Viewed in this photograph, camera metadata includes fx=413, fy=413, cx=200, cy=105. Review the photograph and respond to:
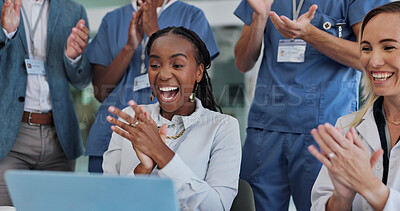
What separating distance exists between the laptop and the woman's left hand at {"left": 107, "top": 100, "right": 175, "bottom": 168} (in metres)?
0.41

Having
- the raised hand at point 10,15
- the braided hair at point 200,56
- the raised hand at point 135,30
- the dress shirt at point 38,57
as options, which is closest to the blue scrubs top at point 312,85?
the braided hair at point 200,56

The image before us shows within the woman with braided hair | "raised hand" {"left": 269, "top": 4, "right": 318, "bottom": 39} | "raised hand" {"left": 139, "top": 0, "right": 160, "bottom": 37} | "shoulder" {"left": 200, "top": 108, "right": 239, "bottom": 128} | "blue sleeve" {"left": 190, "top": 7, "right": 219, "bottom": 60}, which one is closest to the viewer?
the woman with braided hair

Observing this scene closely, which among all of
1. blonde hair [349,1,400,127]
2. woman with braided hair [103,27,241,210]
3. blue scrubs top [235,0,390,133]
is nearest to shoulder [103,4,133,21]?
woman with braided hair [103,27,241,210]

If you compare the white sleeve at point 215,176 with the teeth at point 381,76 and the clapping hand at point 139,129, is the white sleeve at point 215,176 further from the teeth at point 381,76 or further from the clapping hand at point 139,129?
the teeth at point 381,76

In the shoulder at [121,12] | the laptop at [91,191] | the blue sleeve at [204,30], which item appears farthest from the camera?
the shoulder at [121,12]

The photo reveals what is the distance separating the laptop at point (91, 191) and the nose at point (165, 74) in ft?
2.67

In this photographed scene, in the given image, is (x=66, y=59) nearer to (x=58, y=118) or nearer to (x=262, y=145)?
(x=58, y=118)

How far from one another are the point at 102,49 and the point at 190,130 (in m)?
0.90

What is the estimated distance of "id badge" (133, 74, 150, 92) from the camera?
2052mm

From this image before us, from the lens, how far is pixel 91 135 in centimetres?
212

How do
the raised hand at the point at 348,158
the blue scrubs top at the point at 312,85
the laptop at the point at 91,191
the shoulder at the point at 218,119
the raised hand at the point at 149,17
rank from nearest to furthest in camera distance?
the laptop at the point at 91,191 → the raised hand at the point at 348,158 → the shoulder at the point at 218,119 → the blue scrubs top at the point at 312,85 → the raised hand at the point at 149,17

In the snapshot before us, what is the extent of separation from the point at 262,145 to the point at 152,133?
2.57 feet

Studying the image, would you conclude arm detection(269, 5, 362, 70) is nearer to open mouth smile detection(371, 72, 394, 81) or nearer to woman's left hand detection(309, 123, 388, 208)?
open mouth smile detection(371, 72, 394, 81)

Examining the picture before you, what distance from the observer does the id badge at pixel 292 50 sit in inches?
75.1
